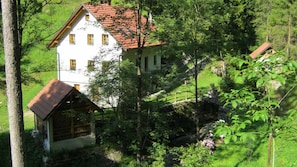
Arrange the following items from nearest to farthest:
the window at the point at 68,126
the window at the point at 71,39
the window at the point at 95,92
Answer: the window at the point at 95,92 < the window at the point at 68,126 < the window at the point at 71,39

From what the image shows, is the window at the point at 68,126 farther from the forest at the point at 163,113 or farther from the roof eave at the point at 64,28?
the roof eave at the point at 64,28

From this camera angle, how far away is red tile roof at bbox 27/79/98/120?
16.3 metres

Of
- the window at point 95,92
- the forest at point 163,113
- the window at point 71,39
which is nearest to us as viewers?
the forest at point 163,113

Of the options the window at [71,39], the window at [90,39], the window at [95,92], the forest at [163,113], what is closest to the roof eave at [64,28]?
the window at [71,39]

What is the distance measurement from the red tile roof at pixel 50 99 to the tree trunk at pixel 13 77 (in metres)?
11.4

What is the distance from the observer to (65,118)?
16984 mm

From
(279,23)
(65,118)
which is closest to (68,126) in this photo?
(65,118)

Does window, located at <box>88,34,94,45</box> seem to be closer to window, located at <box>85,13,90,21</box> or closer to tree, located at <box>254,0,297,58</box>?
window, located at <box>85,13,90,21</box>

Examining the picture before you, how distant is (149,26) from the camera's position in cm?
1449

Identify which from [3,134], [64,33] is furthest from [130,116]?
[64,33]

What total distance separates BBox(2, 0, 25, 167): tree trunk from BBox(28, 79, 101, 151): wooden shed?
10.7m

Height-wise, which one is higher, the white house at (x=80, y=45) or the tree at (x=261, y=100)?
the white house at (x=80, y=45)

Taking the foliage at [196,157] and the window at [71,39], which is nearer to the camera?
the foliage at [196,157]

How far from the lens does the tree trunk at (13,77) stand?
184 inches
